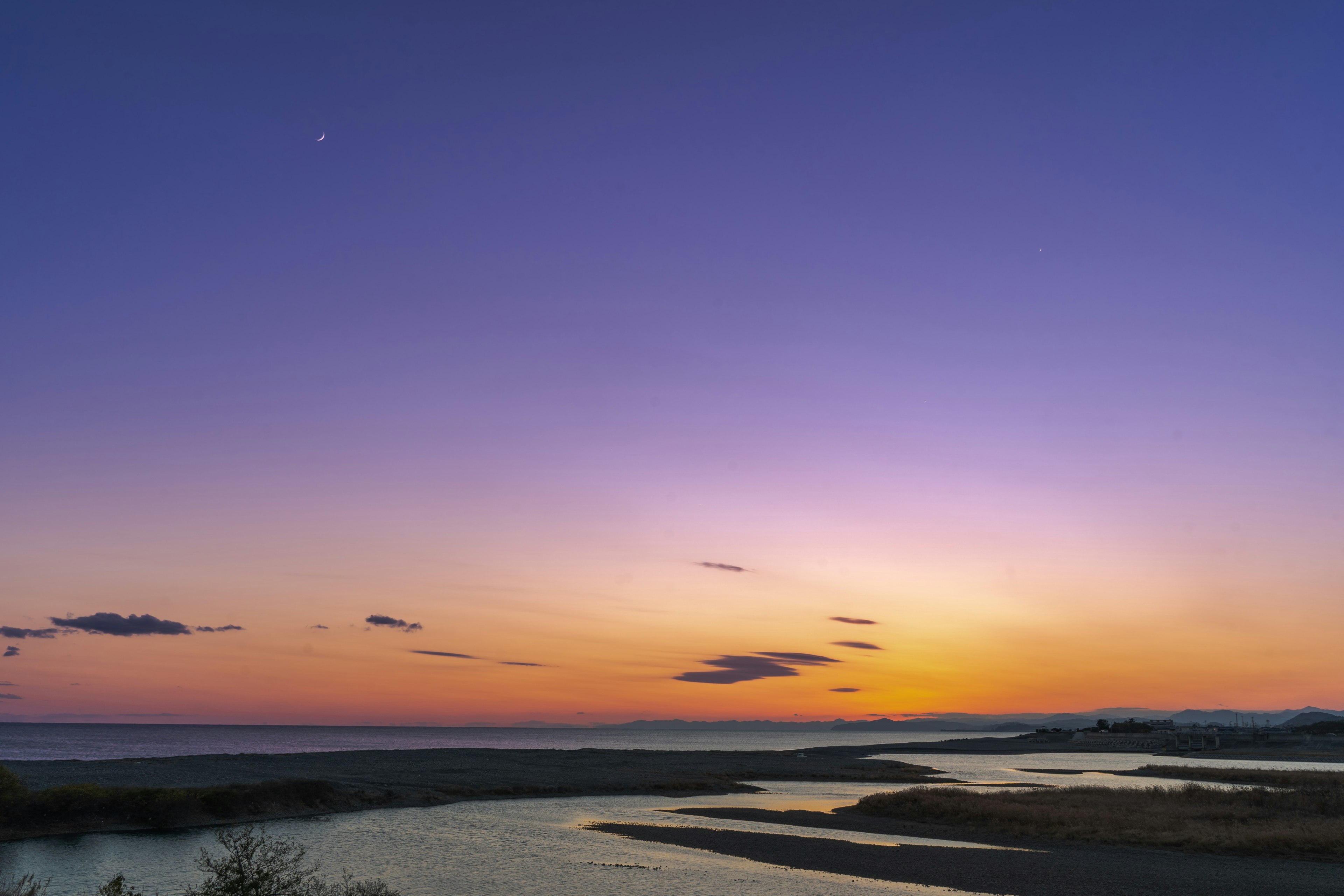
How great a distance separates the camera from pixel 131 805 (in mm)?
44312

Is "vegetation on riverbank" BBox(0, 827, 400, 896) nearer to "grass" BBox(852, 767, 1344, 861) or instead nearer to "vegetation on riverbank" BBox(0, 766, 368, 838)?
"vegetation on riverbank" BBox(0, 766, 368, 838)

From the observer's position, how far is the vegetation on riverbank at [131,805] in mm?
40750

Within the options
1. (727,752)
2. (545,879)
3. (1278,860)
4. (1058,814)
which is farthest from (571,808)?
(727,752)

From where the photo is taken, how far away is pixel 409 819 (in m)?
50.2

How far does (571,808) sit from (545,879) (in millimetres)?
28597

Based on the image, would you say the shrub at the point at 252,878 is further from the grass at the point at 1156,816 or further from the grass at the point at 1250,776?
the grass at the point at 1250,776

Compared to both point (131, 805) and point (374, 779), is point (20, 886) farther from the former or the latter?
point (374, 779)

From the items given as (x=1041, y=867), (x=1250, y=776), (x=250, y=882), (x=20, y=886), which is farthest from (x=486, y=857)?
(x=1250, y=776)

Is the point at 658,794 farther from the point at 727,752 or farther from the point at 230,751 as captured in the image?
the point at 230,751

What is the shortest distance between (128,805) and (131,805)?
152 mm

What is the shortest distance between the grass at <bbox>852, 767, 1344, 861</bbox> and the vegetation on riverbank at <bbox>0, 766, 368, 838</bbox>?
37944 mm

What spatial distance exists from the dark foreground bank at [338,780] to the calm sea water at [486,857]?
2.35 m

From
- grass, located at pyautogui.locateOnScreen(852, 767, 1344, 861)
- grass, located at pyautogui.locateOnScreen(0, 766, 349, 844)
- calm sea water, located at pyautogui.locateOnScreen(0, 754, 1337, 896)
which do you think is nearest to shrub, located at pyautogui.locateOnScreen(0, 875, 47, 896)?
calm sea water, located at pyautogui.locateOnScreen(0, 754, 1337, 896)

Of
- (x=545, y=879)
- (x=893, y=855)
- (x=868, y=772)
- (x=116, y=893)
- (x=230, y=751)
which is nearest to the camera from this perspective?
(x=116, y=893)
